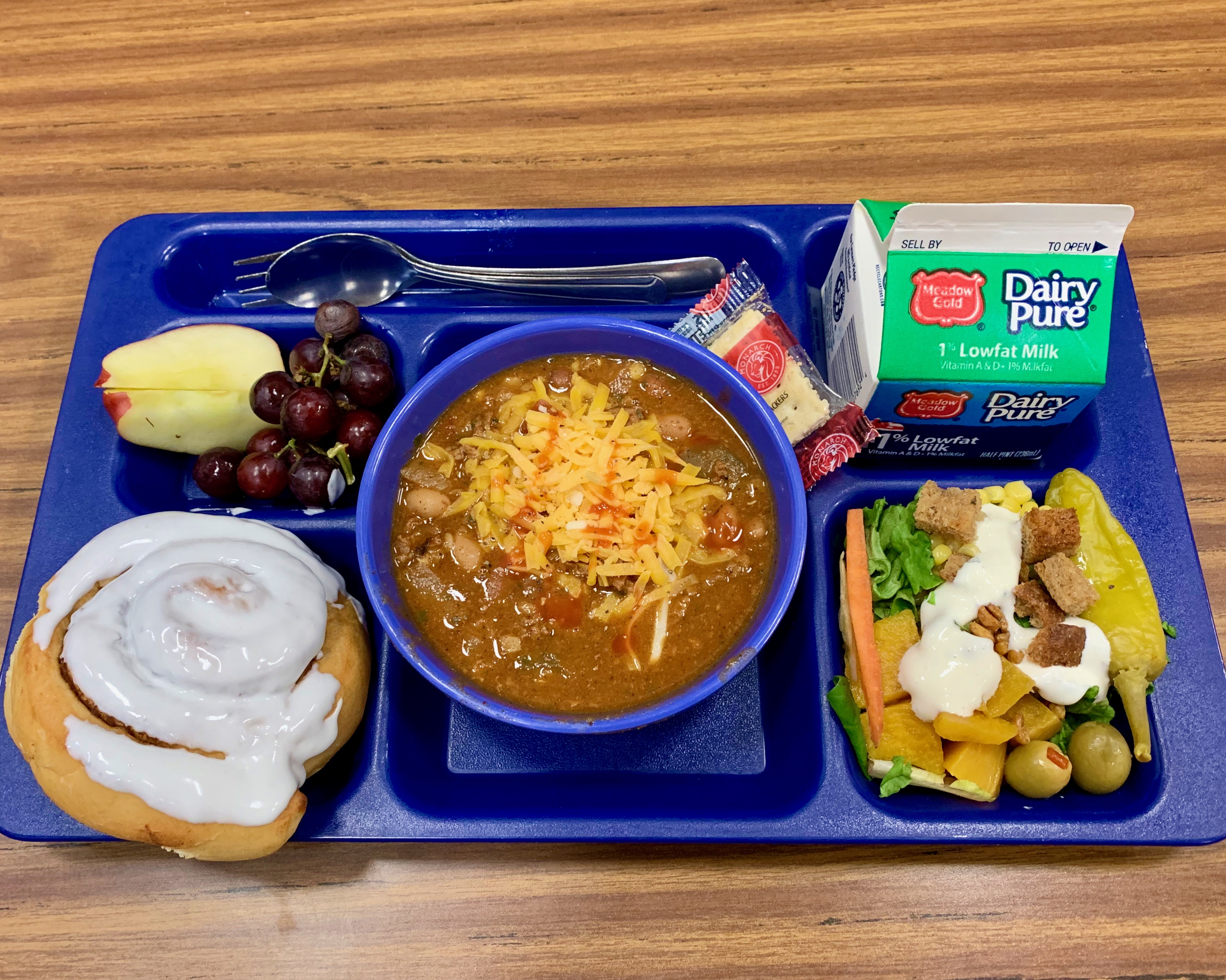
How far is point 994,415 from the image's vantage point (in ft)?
5.37

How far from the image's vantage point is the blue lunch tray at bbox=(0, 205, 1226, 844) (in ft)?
5.06

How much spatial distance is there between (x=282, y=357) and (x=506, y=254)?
618 millimetres

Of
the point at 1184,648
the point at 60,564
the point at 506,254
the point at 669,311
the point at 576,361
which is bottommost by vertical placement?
the point at 1184,648

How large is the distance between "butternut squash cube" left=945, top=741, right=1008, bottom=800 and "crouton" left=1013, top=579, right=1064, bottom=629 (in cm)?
22

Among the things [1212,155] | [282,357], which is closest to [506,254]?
[282,357]

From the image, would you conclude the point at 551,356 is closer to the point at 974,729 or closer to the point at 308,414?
the point at 308,414

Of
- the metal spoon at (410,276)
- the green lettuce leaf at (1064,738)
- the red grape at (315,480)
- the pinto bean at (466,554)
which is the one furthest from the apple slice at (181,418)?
the green lettuce leaf at (1064,738)

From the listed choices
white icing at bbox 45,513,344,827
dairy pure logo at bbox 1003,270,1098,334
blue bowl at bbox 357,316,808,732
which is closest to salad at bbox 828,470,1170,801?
blue bowl at bbox 357,316,808,732

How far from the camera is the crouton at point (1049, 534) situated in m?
1.58

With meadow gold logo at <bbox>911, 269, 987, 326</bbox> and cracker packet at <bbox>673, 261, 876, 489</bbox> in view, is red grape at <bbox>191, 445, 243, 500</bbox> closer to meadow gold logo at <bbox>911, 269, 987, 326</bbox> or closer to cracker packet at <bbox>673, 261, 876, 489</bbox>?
cracker packet at <bbox>673, 261, 876, 489</bbox>

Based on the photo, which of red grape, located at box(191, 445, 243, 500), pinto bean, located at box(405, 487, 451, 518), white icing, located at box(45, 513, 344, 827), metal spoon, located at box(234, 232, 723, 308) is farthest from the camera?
metal spoon, located at box(234, 232, 723, 308)

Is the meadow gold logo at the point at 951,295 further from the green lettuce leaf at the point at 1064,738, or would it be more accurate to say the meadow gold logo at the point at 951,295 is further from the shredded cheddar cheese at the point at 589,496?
the green lettuce leaf at the point at 1064,738

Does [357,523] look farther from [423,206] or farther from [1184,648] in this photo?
[1184,648]

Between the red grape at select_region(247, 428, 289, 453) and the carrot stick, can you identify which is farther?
the red grape at select_region(247, 428, 289, 453)
